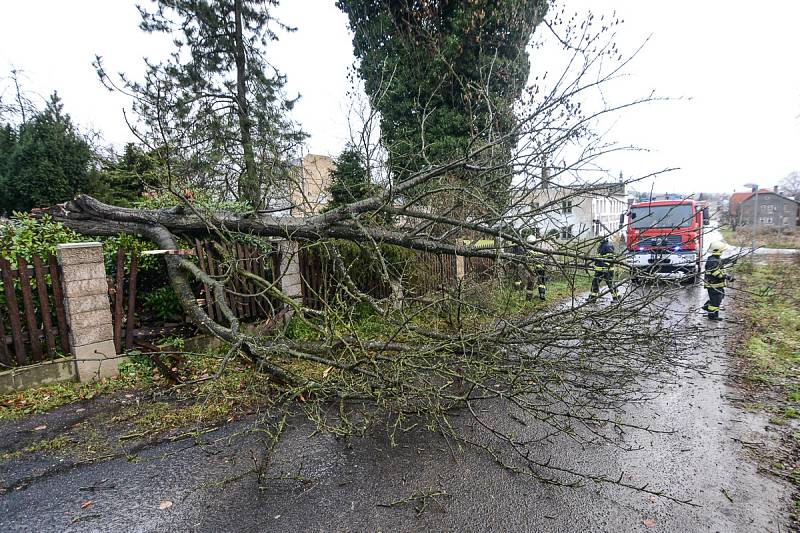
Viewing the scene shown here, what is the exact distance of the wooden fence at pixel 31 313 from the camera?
4008 mm

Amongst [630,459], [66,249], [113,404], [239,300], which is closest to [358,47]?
[239,300]

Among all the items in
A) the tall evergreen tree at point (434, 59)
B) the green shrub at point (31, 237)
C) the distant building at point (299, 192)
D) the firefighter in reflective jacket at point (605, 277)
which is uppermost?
the tall evergreen tree at point (434, 59)

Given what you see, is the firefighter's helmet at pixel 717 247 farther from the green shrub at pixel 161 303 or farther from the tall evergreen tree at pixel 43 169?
the tall evergreen tree at pixel 43 169

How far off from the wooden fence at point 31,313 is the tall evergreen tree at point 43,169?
798 cm

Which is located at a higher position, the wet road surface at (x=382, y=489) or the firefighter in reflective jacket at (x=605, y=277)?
the firefighter in reflective jacket at (x=605, y=277)

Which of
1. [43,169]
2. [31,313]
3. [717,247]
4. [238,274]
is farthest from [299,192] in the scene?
[43,169]

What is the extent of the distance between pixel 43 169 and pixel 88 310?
8740 millimetres

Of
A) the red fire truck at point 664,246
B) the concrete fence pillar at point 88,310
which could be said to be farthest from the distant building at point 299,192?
the red fire truck at point 664,246

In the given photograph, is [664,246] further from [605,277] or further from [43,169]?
[43,169]

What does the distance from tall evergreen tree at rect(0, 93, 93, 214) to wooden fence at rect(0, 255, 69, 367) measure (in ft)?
26.2

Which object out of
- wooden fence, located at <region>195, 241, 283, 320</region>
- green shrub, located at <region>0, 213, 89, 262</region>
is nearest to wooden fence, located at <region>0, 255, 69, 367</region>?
green shrub, located at <region>0, 213, 89, 262</region>

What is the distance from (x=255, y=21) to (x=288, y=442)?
42.7 ft

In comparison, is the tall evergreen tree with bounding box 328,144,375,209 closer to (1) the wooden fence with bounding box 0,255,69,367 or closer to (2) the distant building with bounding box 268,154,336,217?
(2) the distant building with bounding box 268,154,336,217

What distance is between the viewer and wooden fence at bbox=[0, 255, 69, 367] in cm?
401
